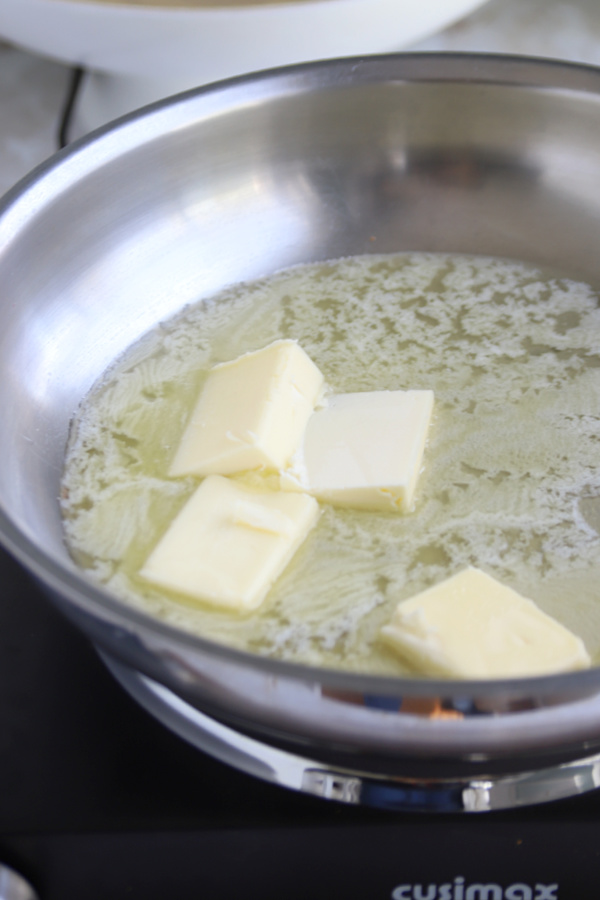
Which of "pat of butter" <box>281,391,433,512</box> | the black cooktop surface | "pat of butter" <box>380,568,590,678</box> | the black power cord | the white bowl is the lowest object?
Answer: the black cooktop surface

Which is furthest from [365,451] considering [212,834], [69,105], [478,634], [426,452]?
[69,105]

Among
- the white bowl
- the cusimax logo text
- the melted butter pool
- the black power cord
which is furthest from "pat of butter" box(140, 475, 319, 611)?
the black power cord

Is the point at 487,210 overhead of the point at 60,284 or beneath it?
overhead

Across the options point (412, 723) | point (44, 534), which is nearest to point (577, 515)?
point (412, 723)

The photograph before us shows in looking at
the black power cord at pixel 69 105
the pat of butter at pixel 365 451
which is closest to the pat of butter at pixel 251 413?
the pat of butter at pixel 365 451

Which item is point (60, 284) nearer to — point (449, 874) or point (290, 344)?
point (290, 344)

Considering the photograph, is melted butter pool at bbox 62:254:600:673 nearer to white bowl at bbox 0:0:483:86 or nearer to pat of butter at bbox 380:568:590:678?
pat of butter at bbox 380:568:590:678

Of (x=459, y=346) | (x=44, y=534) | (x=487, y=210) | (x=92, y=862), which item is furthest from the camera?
(x=487, y=210)
